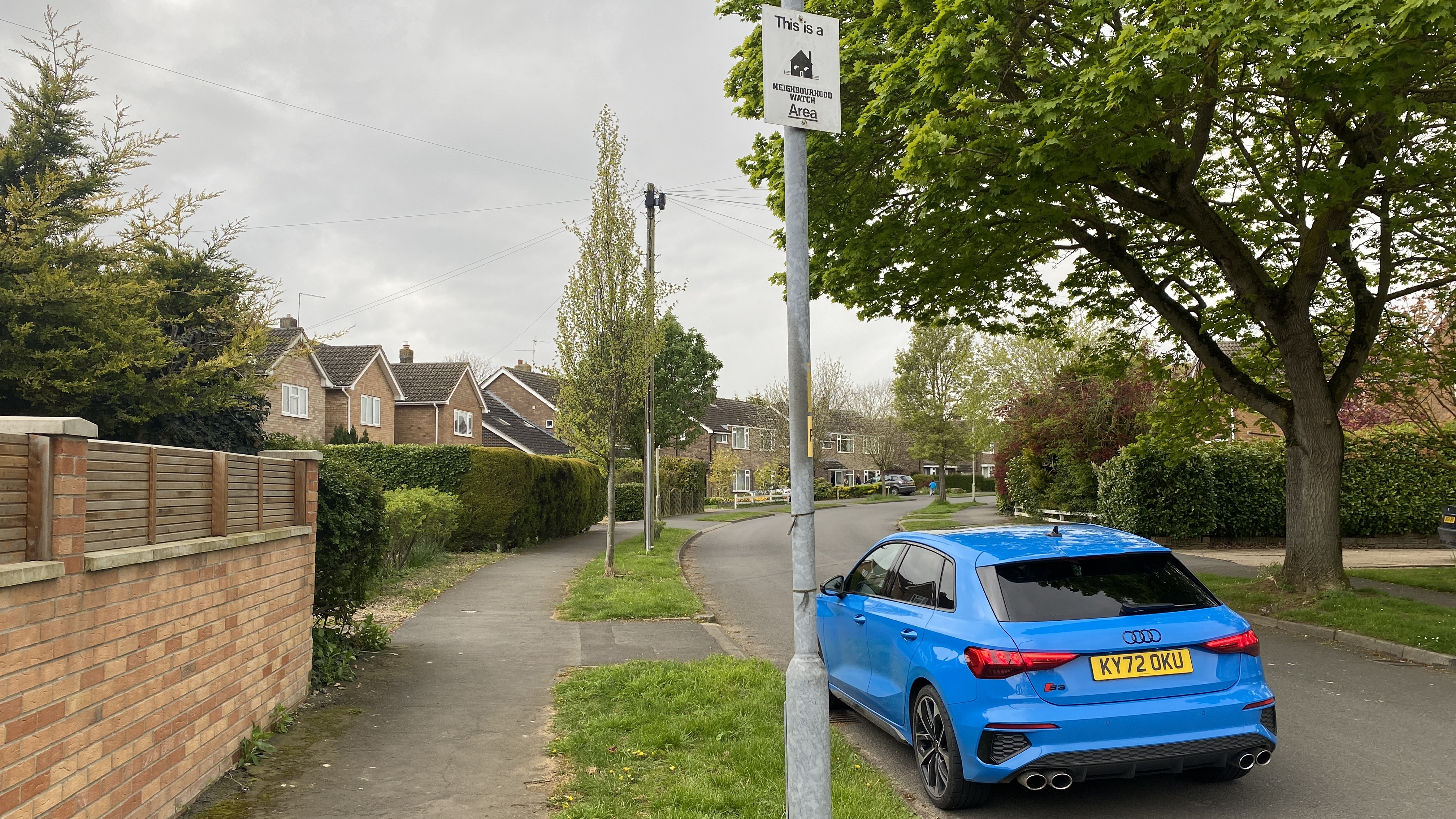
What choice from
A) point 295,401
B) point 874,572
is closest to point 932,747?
point 874,572

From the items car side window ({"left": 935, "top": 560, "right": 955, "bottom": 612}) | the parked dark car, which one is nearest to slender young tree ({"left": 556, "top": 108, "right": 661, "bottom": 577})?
car side window ({"left": 935, "top": 560, "right": 955, "bottom": 612})

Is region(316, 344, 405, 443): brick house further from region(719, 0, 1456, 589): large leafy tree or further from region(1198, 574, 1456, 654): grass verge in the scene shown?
region(1198, 574, 1456, 654): grass verge

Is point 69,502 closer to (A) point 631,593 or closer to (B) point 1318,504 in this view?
(A) point 631,593

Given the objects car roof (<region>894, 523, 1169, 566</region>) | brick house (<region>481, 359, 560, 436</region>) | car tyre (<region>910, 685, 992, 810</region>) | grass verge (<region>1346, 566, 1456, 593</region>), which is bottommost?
grass verge (<region>1346, 566, 1456, 593</region>)

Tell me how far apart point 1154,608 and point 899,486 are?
6861cm

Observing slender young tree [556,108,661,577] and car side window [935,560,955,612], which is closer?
car side window [935,560,955,612]

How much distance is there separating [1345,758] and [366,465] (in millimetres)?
21433

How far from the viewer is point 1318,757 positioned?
20.0 feet

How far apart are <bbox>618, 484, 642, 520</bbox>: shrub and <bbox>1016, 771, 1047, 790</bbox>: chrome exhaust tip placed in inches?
1365

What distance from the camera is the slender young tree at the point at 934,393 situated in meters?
52.1

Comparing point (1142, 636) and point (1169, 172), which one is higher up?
point (1169, 172)

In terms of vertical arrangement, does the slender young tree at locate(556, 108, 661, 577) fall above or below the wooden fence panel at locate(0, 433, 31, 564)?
above

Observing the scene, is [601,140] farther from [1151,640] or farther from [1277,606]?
[1151,640]

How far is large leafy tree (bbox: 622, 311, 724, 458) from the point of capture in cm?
4181
